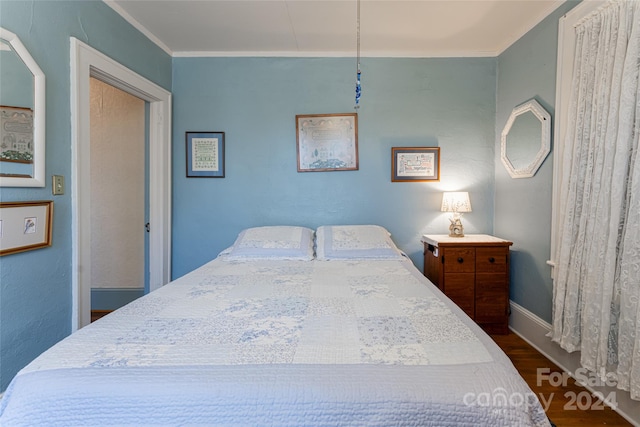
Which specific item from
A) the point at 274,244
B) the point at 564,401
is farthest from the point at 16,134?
the point at 564,401

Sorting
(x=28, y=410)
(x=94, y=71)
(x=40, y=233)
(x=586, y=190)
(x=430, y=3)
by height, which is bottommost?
(x=28, y=410)

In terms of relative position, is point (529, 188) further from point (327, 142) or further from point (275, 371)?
point (275, 371)

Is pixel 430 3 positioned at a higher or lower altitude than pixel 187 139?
higher

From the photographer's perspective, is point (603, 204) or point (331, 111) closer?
point (603, 204)

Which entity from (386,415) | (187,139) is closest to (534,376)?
(386,415)

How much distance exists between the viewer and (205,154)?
9.61 ft

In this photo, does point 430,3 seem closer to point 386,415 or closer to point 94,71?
point 94,71

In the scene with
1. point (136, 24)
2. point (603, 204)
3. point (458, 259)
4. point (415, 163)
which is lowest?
point (458, 259)

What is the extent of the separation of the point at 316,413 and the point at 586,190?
1936 millimetres

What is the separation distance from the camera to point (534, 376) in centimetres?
197

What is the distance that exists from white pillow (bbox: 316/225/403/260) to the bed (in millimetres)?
1010

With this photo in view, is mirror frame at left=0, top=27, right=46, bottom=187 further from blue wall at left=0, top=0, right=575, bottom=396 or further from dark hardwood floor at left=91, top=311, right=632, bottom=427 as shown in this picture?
dark hardwood floor at left=91, top=311, right=632, bottom=427

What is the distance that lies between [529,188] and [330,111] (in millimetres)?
1800

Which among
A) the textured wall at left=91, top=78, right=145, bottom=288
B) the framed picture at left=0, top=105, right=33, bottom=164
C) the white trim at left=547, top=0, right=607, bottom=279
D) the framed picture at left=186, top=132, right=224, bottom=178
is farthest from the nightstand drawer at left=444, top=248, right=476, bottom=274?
the textured wall at left=91, top=78, right=145, bottom=288
